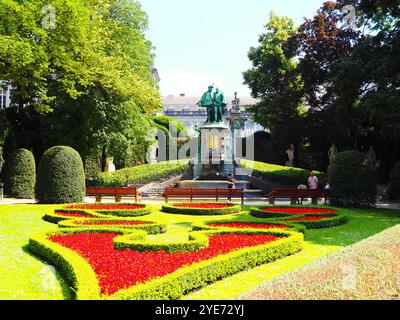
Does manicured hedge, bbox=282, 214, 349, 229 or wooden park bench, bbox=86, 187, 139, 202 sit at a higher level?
wooden park bench, bbox=86, 187, 139, 202

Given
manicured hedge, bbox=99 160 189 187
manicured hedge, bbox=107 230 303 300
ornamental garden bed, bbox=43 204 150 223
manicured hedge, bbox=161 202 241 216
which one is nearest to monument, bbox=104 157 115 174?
manicured hedge, bbox=99 160 189 187

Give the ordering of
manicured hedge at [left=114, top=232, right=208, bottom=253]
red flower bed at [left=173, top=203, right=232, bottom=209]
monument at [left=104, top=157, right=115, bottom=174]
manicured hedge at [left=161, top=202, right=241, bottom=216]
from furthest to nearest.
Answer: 1. monument at [left=104, top=157, right=115, bottom=174]
2. red flower bed at [left=173, top=203, right=232, bottom=209]
3. manicured hedge at [left=161, top=202, right=241, bottom=216]
4. manicured hedge at [left=114, top=232, right=208, bottom=253]

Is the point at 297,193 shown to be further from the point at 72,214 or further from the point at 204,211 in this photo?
the point at 72,214

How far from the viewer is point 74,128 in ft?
87.4

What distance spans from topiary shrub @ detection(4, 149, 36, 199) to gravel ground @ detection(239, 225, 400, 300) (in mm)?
19293

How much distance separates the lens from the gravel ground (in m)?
4.43

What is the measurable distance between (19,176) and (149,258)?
16.6m

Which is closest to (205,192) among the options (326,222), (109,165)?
(326,222)

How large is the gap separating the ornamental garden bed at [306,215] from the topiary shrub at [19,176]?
12.6 metres

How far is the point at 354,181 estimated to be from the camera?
18047mm

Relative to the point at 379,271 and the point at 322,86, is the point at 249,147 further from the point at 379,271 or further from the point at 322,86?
the point at 379,271

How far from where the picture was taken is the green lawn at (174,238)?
660cm

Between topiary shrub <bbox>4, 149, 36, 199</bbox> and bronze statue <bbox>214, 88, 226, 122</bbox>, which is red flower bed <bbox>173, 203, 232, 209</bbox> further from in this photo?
bronze statue <bbox>214, 88, 226, 122</bbox>

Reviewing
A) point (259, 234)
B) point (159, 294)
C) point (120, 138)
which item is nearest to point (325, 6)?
point (120, 138)
